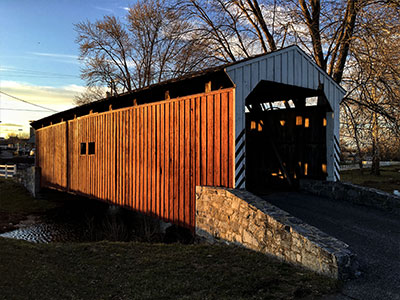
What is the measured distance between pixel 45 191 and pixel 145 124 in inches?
444

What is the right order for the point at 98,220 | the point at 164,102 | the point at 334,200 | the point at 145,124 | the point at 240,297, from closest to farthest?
the point at 240,297 → the point at 334,200 → the point at 164,102 → the point at 145,124 → the point at 98,220

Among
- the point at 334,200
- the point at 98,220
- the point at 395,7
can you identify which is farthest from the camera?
the point at 98,220

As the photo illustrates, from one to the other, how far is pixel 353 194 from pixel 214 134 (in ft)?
11.8

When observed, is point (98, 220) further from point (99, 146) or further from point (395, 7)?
point (395, 7)

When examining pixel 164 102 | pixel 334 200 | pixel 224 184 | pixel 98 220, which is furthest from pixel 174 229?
pixel 98 220

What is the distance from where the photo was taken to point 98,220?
484 inches

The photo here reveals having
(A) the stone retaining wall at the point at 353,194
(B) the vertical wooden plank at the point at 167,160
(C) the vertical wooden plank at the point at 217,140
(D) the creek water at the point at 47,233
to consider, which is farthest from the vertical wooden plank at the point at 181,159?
(D) the creek water at the point at 47,233

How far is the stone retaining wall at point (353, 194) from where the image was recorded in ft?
21.7

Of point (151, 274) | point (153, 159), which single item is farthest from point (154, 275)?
point (153, 159)

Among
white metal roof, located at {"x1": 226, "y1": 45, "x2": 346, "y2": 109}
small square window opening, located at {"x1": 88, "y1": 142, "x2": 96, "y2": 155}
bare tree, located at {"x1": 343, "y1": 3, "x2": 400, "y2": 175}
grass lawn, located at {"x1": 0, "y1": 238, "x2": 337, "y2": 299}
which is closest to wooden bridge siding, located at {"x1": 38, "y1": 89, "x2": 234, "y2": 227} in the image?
small square window opening, located at {"x1": 88, "y1": 142, "x2": 96, "y2": 155}

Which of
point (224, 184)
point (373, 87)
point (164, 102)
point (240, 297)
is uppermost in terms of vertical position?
point (373, 87)

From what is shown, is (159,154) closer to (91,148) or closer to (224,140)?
(224,140)

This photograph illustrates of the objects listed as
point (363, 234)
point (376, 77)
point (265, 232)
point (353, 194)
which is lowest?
point (363, 234)

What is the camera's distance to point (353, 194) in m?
7.19
